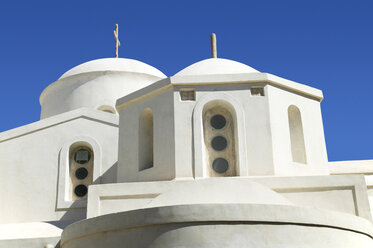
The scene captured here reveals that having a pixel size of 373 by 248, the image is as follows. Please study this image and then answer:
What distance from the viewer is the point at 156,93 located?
1228 cm

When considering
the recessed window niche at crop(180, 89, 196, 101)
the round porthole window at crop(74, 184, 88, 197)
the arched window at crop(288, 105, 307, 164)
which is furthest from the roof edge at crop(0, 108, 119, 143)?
the arched window at crop(288, 105, 307, 164)

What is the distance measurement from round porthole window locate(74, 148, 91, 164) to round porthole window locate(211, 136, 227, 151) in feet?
15.9

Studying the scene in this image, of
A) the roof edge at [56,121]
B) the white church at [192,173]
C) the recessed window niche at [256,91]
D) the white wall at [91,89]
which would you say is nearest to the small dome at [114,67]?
the white wall at [91,89]

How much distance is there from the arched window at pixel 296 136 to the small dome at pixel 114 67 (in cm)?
833

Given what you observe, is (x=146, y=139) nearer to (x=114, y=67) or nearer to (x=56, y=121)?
(x=56, y=121)

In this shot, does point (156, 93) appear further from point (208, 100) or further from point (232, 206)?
point (232, 206)

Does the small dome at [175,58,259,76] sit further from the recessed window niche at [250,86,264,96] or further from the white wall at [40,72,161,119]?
the white wall at [40,72,161,119]

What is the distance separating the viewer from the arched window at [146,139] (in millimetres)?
12383

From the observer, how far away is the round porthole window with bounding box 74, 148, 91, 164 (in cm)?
1513

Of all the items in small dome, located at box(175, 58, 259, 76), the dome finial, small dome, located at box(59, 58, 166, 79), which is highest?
small dome, located at box(59, 58, 166, 79)

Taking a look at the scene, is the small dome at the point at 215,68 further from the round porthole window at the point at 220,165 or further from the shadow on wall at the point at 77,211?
the shadow on wall at the point at 77,211

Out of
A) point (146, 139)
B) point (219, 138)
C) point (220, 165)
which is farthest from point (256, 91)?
point (146, 139)

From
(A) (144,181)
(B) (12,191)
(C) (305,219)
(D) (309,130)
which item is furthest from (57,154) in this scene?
(C) (305,219)

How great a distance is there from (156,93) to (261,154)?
9.36 ft
